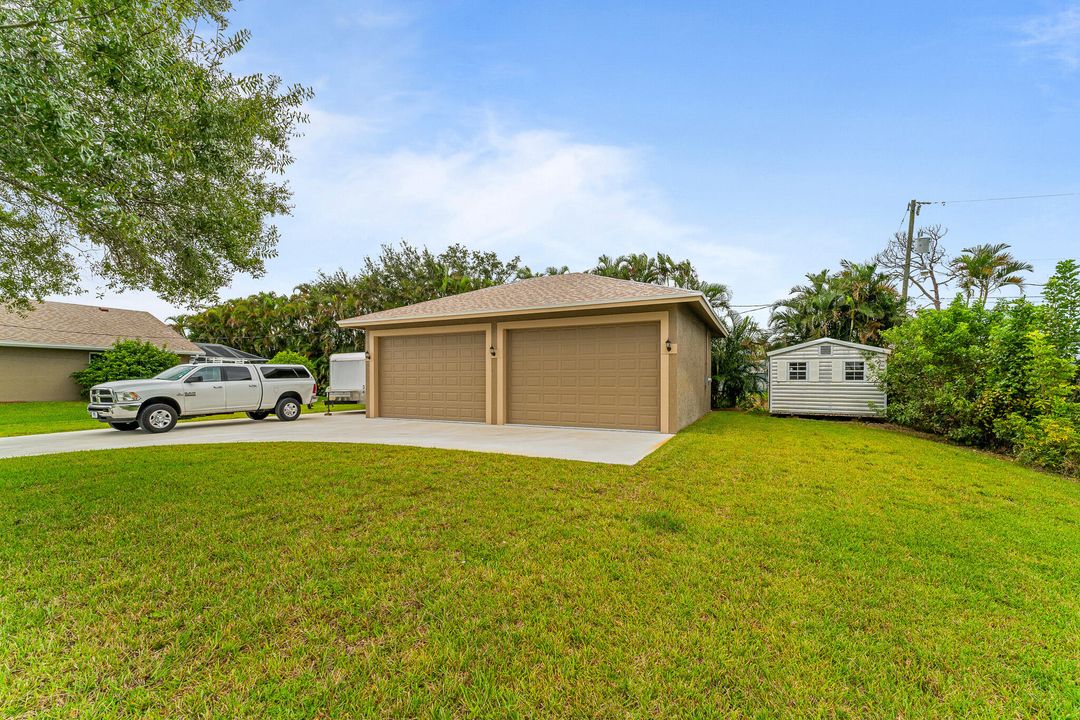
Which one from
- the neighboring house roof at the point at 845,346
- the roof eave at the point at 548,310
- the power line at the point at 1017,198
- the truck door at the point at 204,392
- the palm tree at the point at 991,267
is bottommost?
the truck door at the point at 204,392

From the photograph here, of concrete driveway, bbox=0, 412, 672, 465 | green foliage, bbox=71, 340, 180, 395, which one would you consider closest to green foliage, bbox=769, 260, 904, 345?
concrete driveway, bbox=0, 412, 672, 465

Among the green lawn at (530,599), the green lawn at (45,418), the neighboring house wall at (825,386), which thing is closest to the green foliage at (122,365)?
the green lawn at (45,418)

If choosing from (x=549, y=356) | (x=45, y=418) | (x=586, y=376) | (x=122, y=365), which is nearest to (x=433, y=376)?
(x=549, y=356)

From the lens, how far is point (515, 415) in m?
11.3

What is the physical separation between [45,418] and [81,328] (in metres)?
9.46

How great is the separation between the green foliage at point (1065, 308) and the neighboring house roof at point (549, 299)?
19.1 ft

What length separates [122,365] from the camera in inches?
709

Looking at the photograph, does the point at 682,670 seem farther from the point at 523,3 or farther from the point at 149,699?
the point at 523,3

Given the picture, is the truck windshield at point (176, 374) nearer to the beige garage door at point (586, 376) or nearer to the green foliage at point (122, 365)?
the beige garage door at point (586, 376)

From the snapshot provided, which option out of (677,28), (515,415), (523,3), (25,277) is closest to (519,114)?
(523,3)

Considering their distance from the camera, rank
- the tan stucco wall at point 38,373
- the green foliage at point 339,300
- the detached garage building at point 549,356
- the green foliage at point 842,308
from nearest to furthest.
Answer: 1. the detached garage building at point 549,356
2. the tan stucco wall at point 38,373
3. the green foliage at point 842,308
4. the green foliage at point 339,300

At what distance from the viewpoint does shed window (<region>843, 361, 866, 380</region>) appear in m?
13.3

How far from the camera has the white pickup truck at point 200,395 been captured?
372 inches

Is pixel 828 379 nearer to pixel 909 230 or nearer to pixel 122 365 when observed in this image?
pixel 909 230
